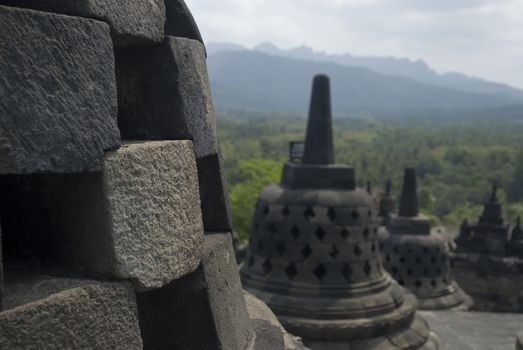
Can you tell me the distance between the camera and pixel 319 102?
6789 mm

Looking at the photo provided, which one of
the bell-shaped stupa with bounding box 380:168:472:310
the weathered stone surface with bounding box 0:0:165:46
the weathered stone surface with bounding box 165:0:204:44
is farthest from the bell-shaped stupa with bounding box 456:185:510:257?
the weathered stone surface with bounding box 0:0:165:46

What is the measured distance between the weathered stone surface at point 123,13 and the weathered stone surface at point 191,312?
2.70 feet

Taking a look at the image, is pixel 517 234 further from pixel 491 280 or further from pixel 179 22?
pixel 179 22

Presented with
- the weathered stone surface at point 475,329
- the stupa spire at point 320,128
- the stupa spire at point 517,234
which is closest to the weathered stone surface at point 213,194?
the stupa spire at point 320,128

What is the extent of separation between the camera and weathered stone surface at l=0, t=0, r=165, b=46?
5.34 ft

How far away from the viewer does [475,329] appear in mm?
8828

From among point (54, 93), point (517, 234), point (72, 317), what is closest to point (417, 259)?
point (517, 234)

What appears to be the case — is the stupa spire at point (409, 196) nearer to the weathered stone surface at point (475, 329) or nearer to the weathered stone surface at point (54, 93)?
the weathered stone surface at point (475, 329)

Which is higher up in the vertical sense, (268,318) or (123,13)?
(123,13)

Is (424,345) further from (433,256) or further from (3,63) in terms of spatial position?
(3,63)

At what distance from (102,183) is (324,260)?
5016 mm

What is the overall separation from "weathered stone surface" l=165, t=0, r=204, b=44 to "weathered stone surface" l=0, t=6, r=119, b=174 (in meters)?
0.61

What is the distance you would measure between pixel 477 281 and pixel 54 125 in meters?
13.4

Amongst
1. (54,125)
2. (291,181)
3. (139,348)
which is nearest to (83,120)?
(54,125)
